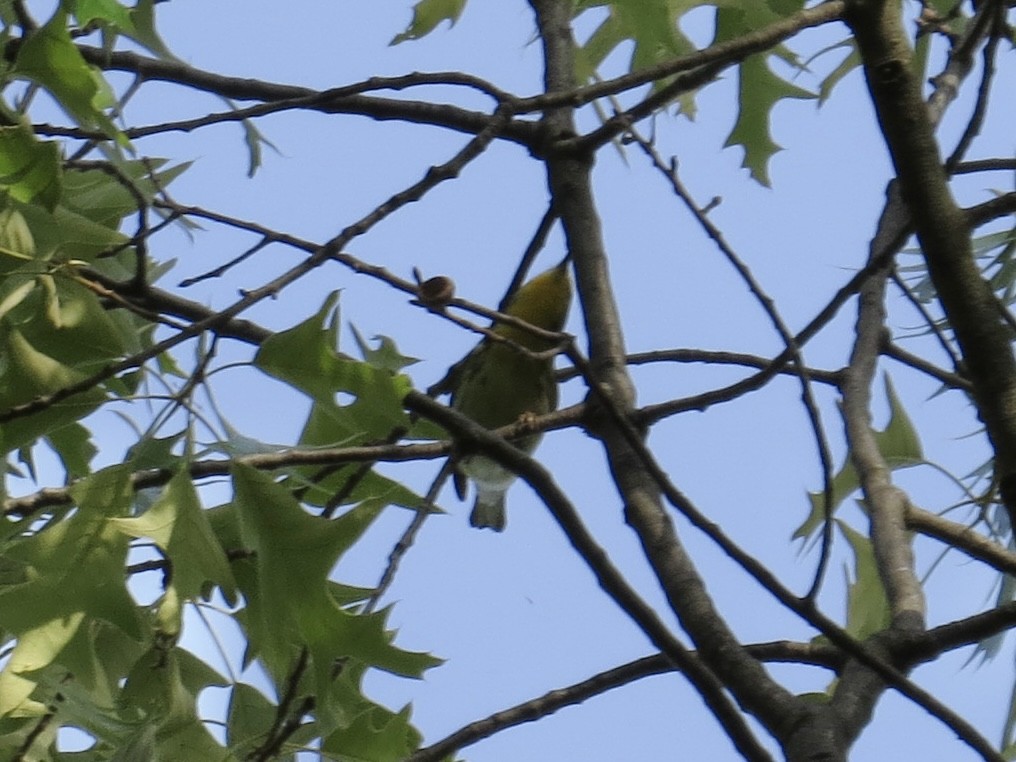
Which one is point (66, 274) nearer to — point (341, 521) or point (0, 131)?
point (0, 131)

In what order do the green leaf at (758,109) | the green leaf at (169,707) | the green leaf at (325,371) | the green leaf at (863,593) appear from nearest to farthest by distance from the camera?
the green leaf at (325,371) → the green leaf at (169,707) → the green leaf at (863,593) → the green leaf at (758,109)

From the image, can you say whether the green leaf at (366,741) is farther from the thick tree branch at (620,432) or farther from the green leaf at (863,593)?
the green leaf at (863,593)

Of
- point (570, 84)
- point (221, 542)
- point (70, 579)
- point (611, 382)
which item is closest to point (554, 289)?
point (570, 84)

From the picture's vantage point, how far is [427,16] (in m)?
3.01

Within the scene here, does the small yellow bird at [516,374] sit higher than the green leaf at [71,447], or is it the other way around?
the small yellow bird at [516,374]

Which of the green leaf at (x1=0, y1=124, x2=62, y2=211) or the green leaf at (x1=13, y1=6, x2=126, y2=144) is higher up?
the green leaf at (x1=13, y1=6, x2=126, y2=144)

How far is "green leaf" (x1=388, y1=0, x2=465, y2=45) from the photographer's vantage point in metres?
3.00

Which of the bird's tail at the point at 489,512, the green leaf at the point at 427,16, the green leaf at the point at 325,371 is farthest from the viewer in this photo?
the bird's tail at the point at 489,512

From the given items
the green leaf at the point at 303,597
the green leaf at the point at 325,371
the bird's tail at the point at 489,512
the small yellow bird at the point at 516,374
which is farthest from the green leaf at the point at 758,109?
the bird's tail at the point at 489,512

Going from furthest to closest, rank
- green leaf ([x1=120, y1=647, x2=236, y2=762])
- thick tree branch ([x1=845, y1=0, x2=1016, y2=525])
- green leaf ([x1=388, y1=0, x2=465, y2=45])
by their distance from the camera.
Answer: green leaf ([x1=388, y1=0, x2=465, y2=45]), green leaf ([x1=120, y1=647, x2=236, y2=762]), thick tree branch ([x1=845, y1=0, x2=1016, y2=525])

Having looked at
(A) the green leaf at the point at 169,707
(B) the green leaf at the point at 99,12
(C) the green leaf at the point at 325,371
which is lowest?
(A) the green leaf at the point at 169,707

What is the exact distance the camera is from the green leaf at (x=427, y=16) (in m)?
3.00

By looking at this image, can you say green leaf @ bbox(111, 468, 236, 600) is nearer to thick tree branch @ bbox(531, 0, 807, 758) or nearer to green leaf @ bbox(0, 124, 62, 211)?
green leaf @ bbox(0, 124, 62, 211)

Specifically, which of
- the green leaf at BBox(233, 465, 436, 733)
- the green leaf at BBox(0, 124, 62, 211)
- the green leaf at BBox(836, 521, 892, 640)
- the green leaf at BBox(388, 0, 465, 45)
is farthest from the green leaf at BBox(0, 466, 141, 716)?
the green leaf at BBox(388, 0, 465, 45)
